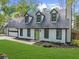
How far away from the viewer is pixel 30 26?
33.7 metres

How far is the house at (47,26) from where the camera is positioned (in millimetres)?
28703

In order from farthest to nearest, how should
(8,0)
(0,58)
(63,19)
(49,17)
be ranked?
(49,17) < (63,19) < (8,0) < (0,58)

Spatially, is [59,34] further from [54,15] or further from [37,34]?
[37,34]

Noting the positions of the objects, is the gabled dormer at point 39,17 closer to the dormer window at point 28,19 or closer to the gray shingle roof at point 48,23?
the gray shingle roof at point 48,23

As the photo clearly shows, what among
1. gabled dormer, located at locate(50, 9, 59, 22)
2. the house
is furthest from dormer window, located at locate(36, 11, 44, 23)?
gabled dormer, located at locate(50, 9, 59, 22)

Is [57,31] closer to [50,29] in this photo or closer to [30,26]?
[50,29]

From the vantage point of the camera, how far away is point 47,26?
30672 millimetres

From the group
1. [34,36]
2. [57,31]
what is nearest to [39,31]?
[34,36]

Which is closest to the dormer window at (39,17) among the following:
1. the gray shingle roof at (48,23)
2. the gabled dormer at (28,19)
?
the gray shingle roof at (48,23)

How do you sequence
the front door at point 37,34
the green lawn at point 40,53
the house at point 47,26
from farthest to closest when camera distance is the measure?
the front door at point 37,34
the house at point 47,26
the green lawn at point 40,53

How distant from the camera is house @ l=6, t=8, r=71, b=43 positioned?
28703 mm

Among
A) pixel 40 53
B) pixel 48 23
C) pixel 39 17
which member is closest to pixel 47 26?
pixel 48 23

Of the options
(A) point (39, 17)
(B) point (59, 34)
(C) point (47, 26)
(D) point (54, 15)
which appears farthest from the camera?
(A) point (39, 17)

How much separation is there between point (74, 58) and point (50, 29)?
16.7 metres
